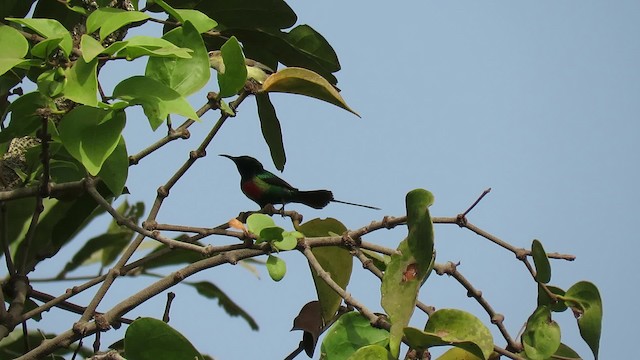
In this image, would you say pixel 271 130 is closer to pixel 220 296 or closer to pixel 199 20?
pixel 199 20

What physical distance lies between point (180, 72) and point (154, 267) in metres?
0.62

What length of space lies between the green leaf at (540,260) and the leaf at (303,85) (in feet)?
0.62

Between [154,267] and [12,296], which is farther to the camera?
[154,267]

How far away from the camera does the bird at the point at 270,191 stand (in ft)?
3.37

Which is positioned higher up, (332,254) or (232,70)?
(232,70)

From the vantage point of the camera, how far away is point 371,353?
0.68m

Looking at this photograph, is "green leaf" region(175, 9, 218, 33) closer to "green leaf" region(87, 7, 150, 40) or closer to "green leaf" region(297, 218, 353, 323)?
"green leaf" region(87, 7, 150, 40)

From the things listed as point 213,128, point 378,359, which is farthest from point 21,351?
point 378,359

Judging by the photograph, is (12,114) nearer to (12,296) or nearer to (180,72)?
(180,72)

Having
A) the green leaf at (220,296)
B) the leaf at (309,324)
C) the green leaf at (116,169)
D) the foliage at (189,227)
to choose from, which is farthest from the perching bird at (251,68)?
the green leaf at (220,296)

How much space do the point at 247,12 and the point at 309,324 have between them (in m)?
0.42

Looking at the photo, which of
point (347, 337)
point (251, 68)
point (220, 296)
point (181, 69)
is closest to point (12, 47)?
point (181, 69)

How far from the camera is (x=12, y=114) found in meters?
0.80

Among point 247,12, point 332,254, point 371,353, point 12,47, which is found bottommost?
point 371,353
